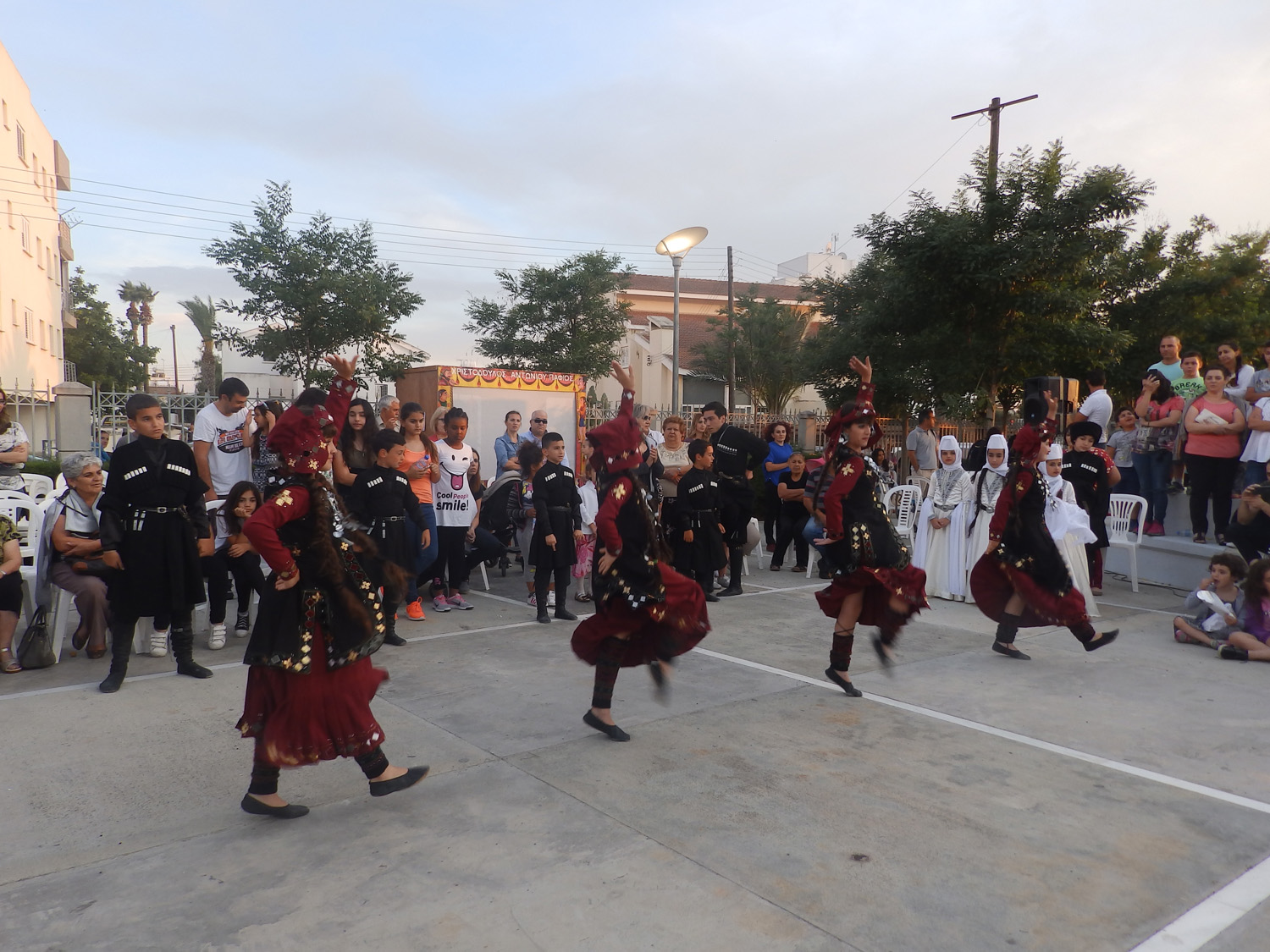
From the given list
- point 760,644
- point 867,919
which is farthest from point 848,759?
point 760,644

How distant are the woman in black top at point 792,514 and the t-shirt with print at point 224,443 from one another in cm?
583

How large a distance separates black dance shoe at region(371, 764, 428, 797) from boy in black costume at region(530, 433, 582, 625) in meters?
3.71

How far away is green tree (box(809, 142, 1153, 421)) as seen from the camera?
16.0m

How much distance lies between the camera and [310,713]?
12.2ft

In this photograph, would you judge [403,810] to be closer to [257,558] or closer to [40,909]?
[40,909]

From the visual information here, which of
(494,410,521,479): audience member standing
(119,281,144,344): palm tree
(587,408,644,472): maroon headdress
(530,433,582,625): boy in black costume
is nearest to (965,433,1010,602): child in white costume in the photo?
(530,433,582,625): boy in black costume

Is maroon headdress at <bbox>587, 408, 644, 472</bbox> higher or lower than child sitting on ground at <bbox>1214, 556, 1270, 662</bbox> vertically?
higher

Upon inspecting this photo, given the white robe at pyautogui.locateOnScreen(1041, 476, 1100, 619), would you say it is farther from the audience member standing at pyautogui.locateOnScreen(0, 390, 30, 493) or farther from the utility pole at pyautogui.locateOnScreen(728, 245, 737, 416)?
the utility pole at pyautogui.locateOnScreen(728, 245, 737, 416)

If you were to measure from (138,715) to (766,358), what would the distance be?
3207 cm

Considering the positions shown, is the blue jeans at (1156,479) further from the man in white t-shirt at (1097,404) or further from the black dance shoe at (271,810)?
the black dance shoe at (271,810)

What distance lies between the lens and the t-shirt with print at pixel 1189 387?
10.3 m

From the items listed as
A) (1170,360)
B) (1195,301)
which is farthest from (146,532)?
(1195,301)

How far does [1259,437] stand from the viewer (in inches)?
350

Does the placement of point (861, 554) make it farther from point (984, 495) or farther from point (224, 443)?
point (224, 443)
